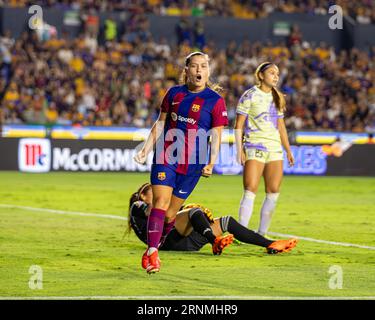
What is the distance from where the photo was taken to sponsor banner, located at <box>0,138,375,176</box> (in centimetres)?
2577

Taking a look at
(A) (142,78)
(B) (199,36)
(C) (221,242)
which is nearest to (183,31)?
(B) (199,36)

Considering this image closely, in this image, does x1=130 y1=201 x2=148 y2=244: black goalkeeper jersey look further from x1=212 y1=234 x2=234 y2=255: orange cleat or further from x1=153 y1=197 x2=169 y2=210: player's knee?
x1=153 y1=197 x2=169 y2=210: player's knee

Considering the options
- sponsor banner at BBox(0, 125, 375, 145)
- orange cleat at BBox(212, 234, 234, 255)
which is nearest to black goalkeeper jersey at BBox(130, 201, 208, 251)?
orange cleat at BBox(212, 234, 234, 255)

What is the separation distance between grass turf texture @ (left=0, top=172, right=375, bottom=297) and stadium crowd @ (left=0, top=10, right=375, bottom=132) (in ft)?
27.4

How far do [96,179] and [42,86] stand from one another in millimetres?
5681

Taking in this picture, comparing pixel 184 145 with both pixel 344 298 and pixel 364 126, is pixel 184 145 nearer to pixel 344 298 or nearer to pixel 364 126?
pixel 344 298

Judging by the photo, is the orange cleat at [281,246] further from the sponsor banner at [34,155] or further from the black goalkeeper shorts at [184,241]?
the sponsor banner at [34,155]

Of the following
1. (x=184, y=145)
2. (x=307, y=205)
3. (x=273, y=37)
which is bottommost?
(x=307, y=205)

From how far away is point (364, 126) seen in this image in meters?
30.2

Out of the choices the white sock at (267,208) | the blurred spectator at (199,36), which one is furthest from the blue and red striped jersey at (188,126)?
the blurred spectator at (199,36)

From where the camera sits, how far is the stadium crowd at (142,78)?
1141 inches

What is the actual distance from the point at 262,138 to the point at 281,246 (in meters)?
1.87

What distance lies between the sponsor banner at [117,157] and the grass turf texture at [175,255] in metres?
4.92
